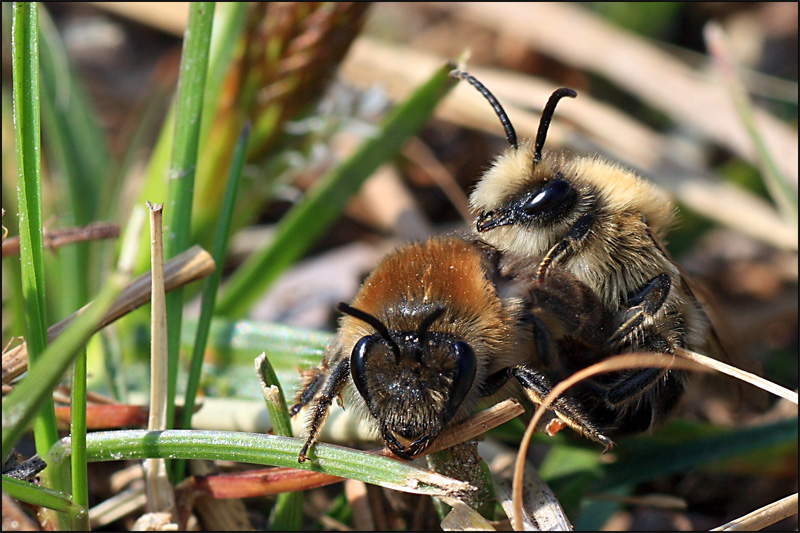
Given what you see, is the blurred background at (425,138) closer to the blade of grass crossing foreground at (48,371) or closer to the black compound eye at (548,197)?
the black compound eye at (548,197)

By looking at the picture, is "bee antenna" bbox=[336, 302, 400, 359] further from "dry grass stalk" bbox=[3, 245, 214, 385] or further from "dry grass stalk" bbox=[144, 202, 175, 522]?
"dry grass stalk" bbox=[3, 245, 214, 385]

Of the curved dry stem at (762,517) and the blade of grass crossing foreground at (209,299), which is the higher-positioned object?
the blade of grass crossing foreground at (209,299)

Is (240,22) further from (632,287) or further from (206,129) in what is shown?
(632,287)

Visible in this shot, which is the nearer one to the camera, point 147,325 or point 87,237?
point 87,237

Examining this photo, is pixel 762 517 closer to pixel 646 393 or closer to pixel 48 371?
pixel 646 393

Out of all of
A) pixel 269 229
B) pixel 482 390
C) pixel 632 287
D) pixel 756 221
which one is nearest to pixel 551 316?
pixel 632 287

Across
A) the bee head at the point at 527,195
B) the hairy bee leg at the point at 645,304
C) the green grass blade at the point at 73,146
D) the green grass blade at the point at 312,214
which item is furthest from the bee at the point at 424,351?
the green grass blade at the point at 73,146

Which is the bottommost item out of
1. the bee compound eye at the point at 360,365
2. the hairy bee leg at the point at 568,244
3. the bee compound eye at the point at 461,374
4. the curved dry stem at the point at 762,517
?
the curved dry stem at the point at 762,517
